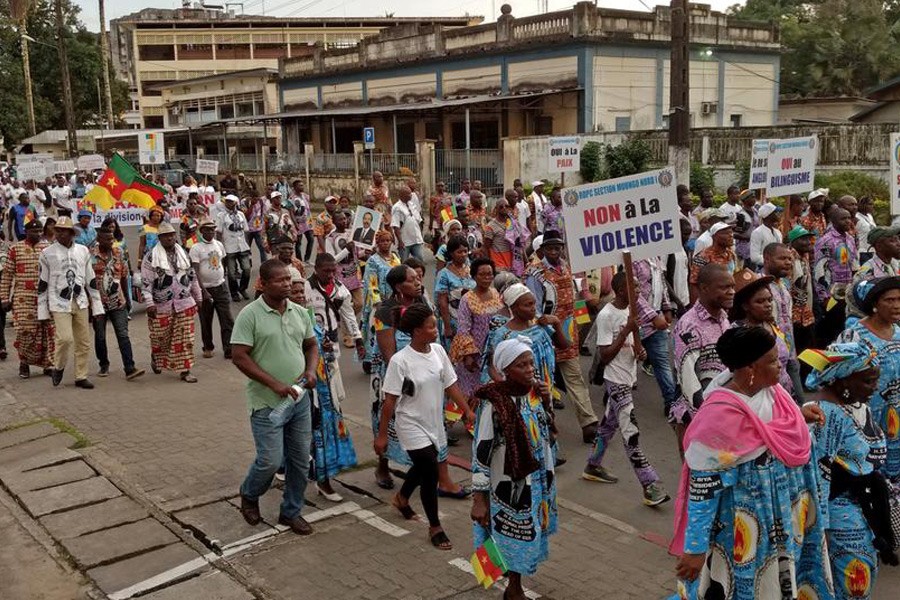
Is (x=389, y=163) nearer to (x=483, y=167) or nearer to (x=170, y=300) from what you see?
(x=483, y=167)

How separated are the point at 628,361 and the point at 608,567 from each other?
1.67 meters

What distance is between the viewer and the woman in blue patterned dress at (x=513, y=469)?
15.8ft

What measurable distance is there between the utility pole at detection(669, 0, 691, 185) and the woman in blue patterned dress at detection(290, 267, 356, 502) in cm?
945

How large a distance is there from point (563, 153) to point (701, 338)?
1260 cm

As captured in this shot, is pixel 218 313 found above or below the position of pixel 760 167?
below

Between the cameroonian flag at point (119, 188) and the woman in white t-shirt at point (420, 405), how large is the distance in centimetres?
856

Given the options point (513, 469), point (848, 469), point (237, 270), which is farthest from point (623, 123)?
point (848, 469)

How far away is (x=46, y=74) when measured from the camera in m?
55.5

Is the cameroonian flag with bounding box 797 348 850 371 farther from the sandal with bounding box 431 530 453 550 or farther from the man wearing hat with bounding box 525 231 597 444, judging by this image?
the man wearing hat with bounding box 525 231 597 444

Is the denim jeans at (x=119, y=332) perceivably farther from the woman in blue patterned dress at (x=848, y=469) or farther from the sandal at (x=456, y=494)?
the woman in blue patterned dress at (x=848, y=469)

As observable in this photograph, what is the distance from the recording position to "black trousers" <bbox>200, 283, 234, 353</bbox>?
11344 millimetres

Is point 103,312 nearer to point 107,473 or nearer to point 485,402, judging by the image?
point 107,473

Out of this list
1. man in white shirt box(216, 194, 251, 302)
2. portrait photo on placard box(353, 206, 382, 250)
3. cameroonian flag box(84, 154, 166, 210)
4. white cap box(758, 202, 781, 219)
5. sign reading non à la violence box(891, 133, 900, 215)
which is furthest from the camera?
man in white shirt box(216, 194, 251, 302)

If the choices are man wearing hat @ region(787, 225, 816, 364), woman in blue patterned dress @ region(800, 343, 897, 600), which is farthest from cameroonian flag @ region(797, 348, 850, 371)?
man wearing hat @ region(787, 225, 816, 364)
